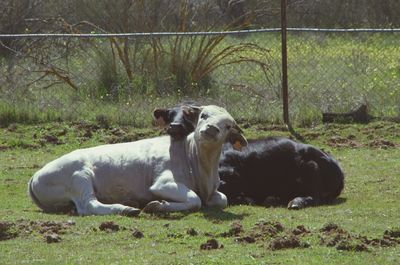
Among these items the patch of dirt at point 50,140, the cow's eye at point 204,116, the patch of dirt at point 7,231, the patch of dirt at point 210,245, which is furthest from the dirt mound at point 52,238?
the patch of dirt at point 50,140

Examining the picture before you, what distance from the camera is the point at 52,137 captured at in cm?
1534

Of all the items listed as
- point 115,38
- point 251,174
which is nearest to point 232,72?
point 115,38

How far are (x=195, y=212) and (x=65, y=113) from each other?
21.4 ft

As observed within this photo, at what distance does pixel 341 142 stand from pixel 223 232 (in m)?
6.23

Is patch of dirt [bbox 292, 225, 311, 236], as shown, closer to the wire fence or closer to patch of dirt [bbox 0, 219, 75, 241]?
patch of dirt [bbox 0, 219, 75, 241]

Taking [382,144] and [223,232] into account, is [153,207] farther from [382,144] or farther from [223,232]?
[382,144]

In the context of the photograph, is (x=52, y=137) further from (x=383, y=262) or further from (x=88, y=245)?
(x=383, y=262)

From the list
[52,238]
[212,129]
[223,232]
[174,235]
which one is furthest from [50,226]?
[212,129]

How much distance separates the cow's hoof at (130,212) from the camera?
9.97 meters

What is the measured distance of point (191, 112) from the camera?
10.8 m

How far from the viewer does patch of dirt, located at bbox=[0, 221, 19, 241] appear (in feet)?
28.9

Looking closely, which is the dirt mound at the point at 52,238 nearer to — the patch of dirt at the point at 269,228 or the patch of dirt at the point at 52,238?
the patch of dirt at the point at 52,238

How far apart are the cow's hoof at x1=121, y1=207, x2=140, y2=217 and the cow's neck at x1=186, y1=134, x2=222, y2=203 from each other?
0.93 m

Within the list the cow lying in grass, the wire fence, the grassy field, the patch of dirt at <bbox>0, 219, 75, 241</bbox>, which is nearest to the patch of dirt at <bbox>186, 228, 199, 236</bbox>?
the grassy field
